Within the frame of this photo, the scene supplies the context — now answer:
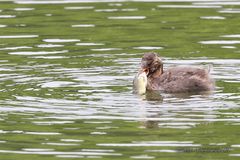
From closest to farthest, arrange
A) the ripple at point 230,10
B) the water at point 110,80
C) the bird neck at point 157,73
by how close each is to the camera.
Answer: the water at point 110,80 < the bird neck at point 157,73 < the ripple at point 230,10

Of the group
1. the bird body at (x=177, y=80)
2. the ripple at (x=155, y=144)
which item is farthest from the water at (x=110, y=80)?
the bird body at (x=177, y=80)

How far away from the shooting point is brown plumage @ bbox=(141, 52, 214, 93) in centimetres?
1720

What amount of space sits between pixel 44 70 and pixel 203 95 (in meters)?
3.07

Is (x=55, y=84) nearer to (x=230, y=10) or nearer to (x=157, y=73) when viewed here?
(x=157, y=73)

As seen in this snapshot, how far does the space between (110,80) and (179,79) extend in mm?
1155

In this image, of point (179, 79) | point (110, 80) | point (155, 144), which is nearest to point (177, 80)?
point (179, 79)

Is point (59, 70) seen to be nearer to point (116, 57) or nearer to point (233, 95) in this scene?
point (116, 57)

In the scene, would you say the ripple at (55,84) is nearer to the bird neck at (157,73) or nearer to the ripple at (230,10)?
the bird neck at (157,73)

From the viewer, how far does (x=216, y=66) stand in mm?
18656

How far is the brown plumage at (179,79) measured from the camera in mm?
17203

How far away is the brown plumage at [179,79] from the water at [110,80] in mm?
241

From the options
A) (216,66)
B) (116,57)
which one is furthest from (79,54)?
(216,66)

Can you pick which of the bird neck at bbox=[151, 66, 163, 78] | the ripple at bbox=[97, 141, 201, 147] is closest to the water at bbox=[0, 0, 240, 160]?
the ripple at bbox=[97, 141, 201, 147]

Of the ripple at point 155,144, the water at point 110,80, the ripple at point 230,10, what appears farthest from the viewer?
the ripple at point 230,10
